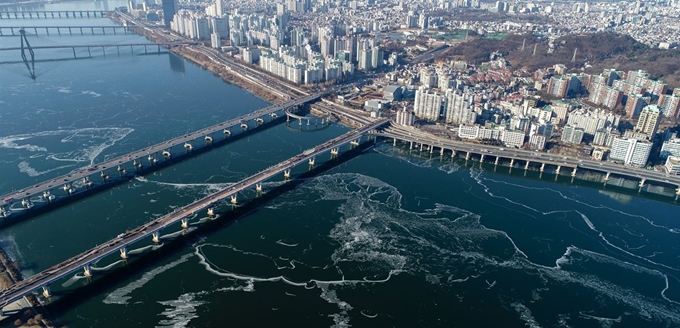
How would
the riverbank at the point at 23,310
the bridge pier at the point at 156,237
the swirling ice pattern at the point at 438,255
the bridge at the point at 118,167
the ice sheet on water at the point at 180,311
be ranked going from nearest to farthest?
the riverbank at the point at 23,310, the ice sheet on water at the point at 180,311, the swirling ice pattern at the point at 438,255, the bridge pier at the point at 156,237, the bridge at the point at 118,167

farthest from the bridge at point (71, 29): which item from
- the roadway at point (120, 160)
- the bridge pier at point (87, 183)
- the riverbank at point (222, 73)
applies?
the bridge pier at point (87, 183)

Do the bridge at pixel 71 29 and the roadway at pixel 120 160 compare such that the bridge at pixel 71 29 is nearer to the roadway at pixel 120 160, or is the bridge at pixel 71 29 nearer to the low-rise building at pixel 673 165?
the roadway at pixel 120 160

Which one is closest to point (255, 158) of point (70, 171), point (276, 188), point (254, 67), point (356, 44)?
point (276, 188)

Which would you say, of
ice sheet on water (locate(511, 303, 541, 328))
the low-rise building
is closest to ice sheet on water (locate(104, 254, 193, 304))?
ice sheet on water (locate(511, 303, 541, 328))

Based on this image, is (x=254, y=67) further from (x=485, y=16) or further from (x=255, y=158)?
(x=485, y=16)

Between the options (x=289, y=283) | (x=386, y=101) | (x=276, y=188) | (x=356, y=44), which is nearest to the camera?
(x=289, y=283)

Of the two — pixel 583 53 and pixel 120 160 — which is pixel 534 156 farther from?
pixel 583 53

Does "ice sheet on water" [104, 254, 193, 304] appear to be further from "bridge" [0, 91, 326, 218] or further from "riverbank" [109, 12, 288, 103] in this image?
"riverbank" [109, 12, 288, 103]
